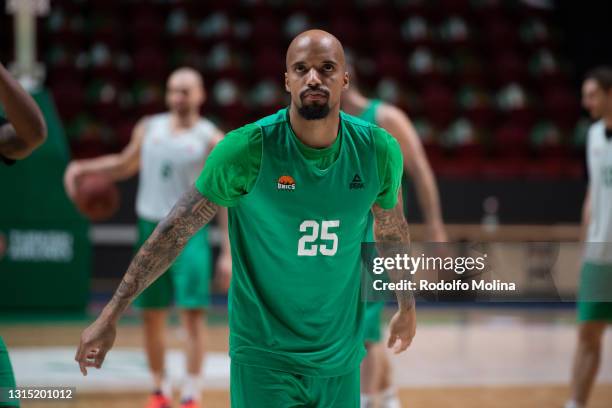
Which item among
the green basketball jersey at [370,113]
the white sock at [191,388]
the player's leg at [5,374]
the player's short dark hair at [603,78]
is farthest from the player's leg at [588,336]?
the player's leg at [5,374]

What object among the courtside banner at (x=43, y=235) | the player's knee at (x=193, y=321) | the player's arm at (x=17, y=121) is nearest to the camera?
the player's arm at (x=17, y=121)

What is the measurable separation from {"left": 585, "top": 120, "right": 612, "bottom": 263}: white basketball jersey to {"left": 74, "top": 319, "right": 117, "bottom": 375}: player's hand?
10.2 ft

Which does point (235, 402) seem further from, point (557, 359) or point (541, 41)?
point (541, 41)

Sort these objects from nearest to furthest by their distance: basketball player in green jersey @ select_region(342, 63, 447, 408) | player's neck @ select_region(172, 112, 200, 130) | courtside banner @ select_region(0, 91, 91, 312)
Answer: basketball player in green jersey @ select_region(342, 63, 447, 408) < player's neck @ select_region(172, 112, 200, 130) < courtside banner @ select_region(0, 91, 91, 312)

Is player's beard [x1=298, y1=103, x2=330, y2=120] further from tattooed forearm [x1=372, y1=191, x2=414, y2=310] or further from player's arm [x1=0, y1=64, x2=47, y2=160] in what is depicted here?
player's arm [x1=0, y1=64, x2=47, y2=160]

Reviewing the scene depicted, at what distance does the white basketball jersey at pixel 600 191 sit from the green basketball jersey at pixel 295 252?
2.54m

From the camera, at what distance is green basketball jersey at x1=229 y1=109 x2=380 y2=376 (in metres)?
2.57

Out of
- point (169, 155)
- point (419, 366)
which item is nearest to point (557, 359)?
point (419, 366)

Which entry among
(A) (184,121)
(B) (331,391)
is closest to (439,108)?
(A) (184,121)

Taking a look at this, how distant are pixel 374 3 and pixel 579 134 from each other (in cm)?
407

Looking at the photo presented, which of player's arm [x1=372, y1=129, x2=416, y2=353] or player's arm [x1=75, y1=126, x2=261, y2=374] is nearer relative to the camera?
player's arm [x1=75, y1=126, x2=261, y2=374]

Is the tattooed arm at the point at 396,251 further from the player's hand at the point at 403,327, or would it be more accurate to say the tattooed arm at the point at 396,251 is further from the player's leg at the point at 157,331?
the player's leg at the point at 157,331

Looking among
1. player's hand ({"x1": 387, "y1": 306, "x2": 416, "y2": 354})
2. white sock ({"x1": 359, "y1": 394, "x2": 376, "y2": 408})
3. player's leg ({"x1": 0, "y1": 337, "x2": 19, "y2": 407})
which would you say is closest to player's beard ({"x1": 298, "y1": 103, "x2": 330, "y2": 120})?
player's hand ({"x1": 387, "y1": 306, "x2": 416, "y2": 354})

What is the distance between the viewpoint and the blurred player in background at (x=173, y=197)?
5293 mm
